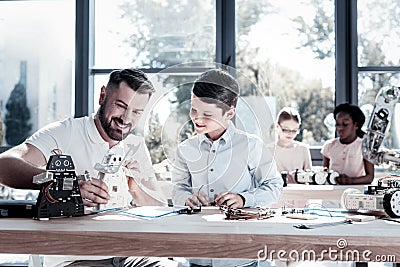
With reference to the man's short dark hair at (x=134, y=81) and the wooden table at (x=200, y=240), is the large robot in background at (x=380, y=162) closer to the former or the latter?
the wooden table at (x=200, y=240)

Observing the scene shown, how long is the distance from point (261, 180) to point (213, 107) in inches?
12.8

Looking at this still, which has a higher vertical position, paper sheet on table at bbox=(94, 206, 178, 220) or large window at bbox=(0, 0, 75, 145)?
large window at bbox=(0, 0, 75, 145)

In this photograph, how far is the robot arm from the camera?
6.06 ft

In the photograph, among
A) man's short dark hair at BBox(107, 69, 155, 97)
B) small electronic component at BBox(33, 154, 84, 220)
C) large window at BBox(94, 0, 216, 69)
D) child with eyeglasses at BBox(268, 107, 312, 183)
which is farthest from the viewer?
large window at BBox(94, 0, 216, 69)

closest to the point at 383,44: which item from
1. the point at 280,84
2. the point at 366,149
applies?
the point at 280,84

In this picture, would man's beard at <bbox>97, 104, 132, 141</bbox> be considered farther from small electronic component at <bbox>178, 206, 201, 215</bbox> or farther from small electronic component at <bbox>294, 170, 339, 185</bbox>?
small electronic component at <bbox>294, 170, 339, 185</bbox>

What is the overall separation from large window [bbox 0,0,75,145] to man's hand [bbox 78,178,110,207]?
3.43 metres

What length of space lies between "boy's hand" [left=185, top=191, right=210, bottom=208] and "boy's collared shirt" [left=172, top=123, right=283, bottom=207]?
11mm

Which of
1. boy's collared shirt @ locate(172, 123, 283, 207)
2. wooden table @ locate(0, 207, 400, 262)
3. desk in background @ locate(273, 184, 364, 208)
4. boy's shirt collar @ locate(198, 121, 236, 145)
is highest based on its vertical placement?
boy's shirt collar @ locate(198, 121, 236, 145)

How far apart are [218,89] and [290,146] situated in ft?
9.69

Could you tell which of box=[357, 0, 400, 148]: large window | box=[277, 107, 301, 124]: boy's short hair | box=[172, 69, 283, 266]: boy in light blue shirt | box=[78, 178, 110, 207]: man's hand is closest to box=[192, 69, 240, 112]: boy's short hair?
box=[172, 69, 283, 266]: boy in light blue shirt

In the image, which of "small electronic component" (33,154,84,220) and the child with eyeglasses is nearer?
"small electronic component" (33,154,84,220)

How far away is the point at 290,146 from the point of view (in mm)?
Answer: 4559

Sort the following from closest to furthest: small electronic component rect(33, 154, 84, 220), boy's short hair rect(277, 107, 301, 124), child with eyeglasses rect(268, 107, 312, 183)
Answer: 1. small electronic component rect(33, 154, 84, 220)
2. child with eyeglasses rect(268, 107, 312, 183)
3. boy's short hair rect(277, 107, 301, 124)
